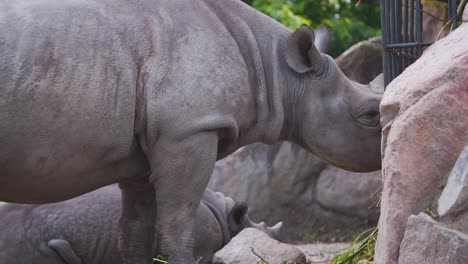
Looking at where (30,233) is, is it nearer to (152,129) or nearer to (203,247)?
(203,247)

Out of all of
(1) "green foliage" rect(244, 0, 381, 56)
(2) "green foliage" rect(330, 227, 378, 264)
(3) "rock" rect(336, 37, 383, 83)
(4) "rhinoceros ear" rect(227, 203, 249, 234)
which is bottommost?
(1) "green foliage" rect(244, 0, 381, 56)

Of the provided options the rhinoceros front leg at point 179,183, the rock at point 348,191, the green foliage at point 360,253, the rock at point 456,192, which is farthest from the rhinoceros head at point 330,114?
the rock at point 348,191

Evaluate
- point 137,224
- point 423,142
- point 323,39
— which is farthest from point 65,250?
point 423,142

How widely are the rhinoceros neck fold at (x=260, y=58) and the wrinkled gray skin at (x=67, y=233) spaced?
1.46 meters

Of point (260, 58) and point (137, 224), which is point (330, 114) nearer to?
point (260, 58)

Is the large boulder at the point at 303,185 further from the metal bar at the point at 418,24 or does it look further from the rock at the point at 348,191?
the metal bar at the point at 418,24

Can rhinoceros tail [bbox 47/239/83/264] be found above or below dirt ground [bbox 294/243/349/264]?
above

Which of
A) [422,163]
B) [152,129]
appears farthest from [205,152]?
[422,163]

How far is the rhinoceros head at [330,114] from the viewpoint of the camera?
567 centimetres

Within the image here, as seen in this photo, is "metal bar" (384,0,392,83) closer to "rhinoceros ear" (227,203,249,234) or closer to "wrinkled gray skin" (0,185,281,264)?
"rhinoceros ear" (227,203,249,234)

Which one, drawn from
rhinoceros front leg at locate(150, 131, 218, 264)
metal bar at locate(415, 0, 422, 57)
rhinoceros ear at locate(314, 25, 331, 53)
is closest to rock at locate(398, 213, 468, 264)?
rhinoceros front leg at locate(150, 131, 218, 264)

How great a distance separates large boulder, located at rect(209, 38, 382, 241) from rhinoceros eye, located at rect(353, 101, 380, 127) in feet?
10.7

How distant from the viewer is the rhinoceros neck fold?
17.9ft

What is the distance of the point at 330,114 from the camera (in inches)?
224
